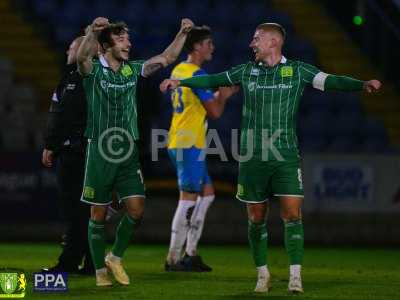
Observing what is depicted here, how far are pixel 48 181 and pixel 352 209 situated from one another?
13.8 ft

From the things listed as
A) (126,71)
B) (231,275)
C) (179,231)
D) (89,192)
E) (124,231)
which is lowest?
(231,275)

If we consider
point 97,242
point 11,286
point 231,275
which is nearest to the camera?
point 11,286

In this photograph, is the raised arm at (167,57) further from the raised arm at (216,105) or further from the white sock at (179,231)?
the white sock at (179,231)

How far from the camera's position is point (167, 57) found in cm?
978

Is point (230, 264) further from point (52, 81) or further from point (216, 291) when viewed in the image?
point (52, 81)

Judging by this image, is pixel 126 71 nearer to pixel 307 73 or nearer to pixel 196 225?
pixel 307 73

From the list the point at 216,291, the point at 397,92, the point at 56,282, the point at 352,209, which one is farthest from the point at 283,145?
the point at 397,92

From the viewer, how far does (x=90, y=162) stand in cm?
952

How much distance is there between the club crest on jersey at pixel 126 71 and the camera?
31.4 feet

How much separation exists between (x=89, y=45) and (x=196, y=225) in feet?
10.6

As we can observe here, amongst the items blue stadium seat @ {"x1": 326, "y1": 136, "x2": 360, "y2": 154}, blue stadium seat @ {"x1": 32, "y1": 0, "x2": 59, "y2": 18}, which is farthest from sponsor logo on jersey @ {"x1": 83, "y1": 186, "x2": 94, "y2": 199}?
blue stadium seat @ {"x1": 32, "y1": 0, "x2": 59, "y2": 18}

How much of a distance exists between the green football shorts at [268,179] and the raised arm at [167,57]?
111 centimetres

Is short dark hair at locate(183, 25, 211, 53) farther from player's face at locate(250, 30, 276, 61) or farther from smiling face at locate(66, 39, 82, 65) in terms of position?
player's face at locate(250, 30, 276, 61)

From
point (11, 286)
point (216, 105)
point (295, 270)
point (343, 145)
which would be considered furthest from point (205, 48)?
point (343, 145)
